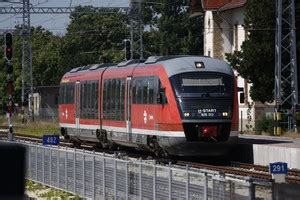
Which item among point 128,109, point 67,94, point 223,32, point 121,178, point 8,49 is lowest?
point 121,178

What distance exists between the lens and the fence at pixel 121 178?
30.8 feet

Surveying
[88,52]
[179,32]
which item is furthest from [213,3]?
[88,52]

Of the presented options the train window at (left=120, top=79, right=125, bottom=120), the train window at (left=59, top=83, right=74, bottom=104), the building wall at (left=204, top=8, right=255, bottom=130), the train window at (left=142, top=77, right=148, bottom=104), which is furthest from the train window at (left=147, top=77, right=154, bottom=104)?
the building wall at (left=204, top=8, right=255, bottom=130)

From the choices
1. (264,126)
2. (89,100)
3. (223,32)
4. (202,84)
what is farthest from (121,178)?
(223,32)

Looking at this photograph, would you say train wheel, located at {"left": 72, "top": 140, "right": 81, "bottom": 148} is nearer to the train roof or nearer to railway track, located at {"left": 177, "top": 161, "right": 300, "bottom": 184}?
the train roof

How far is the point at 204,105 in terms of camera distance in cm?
2292

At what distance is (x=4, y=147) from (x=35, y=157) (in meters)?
18.8

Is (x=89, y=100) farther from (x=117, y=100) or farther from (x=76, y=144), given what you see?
(x=76, y=144)

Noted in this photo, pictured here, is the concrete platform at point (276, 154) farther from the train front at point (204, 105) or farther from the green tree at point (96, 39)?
the green tree at point (96, 39)

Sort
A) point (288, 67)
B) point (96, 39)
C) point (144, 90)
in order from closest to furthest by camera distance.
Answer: point (144, 90), point (288, 67), point (96, 39)

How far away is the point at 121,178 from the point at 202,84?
30.5 ft

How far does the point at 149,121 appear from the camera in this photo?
24.5 m

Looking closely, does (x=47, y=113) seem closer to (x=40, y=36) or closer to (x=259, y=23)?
(x=259, y=23)

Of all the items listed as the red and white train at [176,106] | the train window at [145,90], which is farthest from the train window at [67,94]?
the train window at [145,90]
